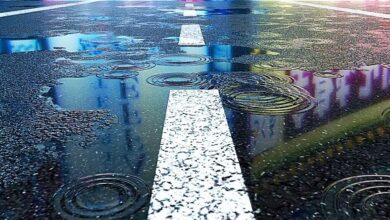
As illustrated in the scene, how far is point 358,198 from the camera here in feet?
4.99

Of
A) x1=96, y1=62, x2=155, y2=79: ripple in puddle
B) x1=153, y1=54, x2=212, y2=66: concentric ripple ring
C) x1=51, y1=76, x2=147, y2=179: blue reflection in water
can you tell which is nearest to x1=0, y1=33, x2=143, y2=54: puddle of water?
x1=153, y1=54, x2=212, y2=66: concentric ripple ring

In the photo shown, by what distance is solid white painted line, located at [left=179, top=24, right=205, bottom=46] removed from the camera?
540 centimetres

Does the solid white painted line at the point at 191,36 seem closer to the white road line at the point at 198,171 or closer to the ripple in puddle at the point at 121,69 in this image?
the ripple in puddle at the point at 121,69

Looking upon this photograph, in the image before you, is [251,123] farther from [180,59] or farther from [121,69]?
[180,59]

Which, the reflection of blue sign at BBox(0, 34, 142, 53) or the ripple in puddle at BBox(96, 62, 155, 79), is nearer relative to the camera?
the ripple in puddle at BBox(96, 62, 155, 79)

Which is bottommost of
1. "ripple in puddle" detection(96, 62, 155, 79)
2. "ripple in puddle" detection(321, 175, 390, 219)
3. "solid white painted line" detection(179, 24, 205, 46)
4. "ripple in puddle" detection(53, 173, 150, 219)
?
"ripple in puddle" detection(321, 175, 390, 219)

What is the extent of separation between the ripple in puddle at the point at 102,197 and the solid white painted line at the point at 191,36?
12.5 feet

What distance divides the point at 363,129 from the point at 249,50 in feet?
8.99

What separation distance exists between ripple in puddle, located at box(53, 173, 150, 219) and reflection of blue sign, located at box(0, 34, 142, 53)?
3.58 metres

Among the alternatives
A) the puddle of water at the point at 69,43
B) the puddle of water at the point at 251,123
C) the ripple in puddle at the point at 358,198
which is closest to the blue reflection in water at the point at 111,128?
the puddle of water at the point at 251,123

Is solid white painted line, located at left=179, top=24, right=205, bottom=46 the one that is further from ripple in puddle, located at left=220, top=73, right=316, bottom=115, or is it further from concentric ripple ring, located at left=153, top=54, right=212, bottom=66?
ripple in puddle, located at left=220, top=73, right=316, bottom=115

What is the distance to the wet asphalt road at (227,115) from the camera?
5.17ft

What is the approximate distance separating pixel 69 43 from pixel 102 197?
14.5 feet

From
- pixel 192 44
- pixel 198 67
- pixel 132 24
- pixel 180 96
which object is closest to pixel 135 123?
pixel 180 96
